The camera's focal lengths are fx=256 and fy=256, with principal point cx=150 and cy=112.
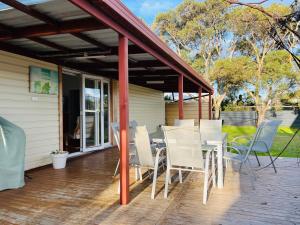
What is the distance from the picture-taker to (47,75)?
216 inches

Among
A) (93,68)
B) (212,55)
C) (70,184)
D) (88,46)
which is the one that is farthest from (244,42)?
(70,184)

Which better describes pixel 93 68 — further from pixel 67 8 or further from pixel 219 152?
pixel 219 152

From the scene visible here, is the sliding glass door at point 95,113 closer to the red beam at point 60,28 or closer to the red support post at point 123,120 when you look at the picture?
the red beam at point 60,28

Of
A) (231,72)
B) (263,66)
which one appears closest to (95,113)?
(231,72)

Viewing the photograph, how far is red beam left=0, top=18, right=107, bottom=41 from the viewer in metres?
3.24

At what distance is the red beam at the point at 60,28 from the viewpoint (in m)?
3.24

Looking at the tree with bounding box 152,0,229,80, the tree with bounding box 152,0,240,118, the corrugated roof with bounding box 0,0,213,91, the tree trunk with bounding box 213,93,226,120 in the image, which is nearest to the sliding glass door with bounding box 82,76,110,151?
the corrugated roof with bounding box 0,0,213,91

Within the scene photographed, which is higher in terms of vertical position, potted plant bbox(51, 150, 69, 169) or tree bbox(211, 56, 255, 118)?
tree bbox(211, 56, 255, 118)

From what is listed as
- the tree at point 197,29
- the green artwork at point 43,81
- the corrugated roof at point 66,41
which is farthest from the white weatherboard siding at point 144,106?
the tree at point 197,29

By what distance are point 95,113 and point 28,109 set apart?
7.86ft

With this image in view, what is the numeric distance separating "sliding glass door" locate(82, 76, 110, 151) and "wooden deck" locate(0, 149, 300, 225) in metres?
2.49

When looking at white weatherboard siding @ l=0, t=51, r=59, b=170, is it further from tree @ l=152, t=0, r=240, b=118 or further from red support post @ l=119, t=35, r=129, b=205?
tree @ l=152, t=0, r=240, b=118

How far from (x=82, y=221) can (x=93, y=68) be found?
4589 mm

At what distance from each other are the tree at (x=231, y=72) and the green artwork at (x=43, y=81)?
11.3 metres
